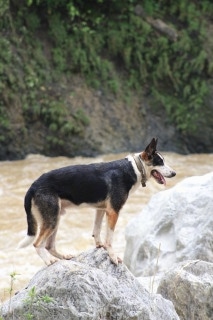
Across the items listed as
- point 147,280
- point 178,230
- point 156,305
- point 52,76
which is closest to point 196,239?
point 178,230

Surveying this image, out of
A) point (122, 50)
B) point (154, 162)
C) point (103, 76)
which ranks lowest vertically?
point (103, 76)

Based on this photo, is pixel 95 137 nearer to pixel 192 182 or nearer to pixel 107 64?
pixel 107 64

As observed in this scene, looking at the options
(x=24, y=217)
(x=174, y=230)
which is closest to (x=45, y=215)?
(x=174, y=230)

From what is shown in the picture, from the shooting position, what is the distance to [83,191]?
17.1 feet

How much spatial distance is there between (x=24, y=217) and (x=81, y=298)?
6846mm

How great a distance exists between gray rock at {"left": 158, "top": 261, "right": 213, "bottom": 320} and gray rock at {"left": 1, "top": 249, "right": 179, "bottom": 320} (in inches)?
26.9

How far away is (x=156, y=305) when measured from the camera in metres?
4.75

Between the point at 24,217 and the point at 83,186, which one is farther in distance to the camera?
the point at 24,217

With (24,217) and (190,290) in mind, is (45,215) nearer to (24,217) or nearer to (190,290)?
(190,290)

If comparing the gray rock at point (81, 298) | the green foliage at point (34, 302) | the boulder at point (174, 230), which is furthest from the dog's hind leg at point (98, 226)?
the boulder at point (174, 230)

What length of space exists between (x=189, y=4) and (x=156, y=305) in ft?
47.0

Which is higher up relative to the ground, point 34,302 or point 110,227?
point 110,227

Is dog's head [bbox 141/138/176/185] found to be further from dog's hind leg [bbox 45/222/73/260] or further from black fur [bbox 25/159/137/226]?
dog's hind leg [bbox 45/222/73/260]

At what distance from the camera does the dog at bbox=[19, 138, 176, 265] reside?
16.9 feet
